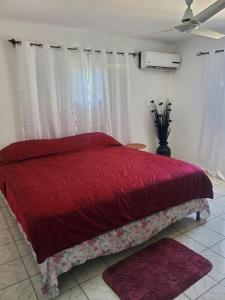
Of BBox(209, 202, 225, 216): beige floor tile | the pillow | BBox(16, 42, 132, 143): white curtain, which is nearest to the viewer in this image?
BBox(209, 202, 225, 216): beige floor tile

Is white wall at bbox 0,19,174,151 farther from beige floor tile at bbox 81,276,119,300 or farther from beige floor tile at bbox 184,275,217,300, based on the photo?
beige floor tile at bbox 184,275,217,300

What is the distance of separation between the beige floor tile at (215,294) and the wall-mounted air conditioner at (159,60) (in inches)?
130

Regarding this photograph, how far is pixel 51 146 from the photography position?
314 cm

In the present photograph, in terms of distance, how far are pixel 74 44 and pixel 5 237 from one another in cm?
266

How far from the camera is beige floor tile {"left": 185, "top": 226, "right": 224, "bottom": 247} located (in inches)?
88.2

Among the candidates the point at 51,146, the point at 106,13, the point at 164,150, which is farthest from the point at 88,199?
the point at 164,150

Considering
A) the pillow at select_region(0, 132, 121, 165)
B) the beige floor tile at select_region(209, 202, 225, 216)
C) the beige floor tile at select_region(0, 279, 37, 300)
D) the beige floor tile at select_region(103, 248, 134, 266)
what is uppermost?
the pillow at select_region(0, 132, 121, 165)

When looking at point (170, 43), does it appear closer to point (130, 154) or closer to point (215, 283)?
point (130, 154)

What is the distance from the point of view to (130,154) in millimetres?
3064

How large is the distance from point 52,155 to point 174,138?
2.59 meters

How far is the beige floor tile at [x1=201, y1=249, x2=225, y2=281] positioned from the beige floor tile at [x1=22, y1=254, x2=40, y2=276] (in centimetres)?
138

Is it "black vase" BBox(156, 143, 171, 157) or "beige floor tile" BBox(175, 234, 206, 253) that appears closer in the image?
"beige floor tile" BBox(175, 234, 206, 253)

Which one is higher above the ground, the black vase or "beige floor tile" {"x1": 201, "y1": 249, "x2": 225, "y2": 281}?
the black vase

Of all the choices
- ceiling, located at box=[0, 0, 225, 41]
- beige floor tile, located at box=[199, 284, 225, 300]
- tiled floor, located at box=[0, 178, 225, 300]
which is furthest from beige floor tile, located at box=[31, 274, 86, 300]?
ceiling, located at box=[0, 0, 225, 41]
